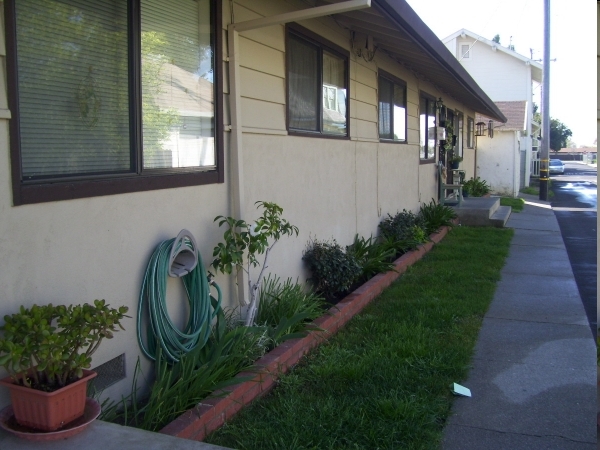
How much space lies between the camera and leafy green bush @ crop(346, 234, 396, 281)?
25.5ft

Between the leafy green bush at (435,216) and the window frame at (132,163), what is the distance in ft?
24.0

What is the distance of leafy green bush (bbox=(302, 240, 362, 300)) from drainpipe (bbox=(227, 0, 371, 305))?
1533mm

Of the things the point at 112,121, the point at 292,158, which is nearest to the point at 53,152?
the point at 112,121

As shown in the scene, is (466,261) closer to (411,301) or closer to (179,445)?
(411,301)

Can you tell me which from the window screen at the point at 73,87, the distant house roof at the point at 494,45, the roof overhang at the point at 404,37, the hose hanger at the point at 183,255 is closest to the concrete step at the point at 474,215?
the roof overhang at the point at 404,37

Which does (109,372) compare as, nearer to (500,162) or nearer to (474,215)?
(474,215)

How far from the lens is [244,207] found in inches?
209

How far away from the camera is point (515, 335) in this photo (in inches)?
238

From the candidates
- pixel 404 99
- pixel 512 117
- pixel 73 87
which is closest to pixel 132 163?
pixel 73 87

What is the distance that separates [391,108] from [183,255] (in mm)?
6668

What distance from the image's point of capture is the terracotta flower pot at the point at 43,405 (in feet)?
9.48

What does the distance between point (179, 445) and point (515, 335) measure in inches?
155

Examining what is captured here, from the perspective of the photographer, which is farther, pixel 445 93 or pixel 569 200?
pixel 569 200

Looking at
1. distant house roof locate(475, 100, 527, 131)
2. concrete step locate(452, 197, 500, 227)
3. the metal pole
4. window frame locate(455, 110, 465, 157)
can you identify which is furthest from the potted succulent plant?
distant house roof locate(475, 100, 527, 131)
